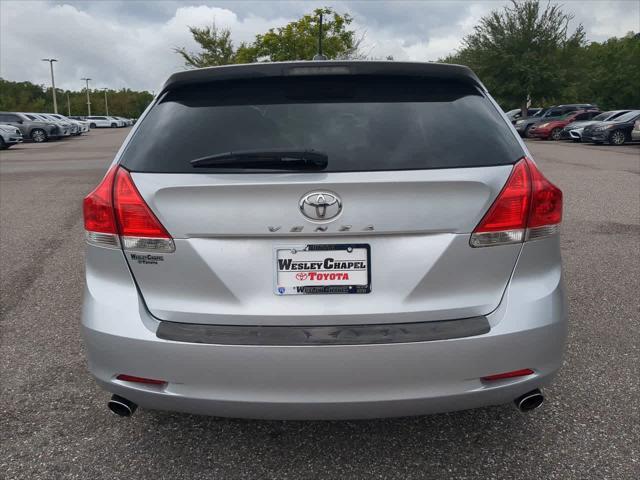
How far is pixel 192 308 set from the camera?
220 cm

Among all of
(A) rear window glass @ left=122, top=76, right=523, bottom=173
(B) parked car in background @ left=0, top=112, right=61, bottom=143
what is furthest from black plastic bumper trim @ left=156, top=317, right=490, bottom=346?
(B) parked car in background @ left=0, top=112, right=61, bottom=143

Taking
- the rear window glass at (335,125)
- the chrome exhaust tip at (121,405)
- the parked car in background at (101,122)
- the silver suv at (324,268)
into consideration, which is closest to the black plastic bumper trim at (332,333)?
the silver suv at (324,268)

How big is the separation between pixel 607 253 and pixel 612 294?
155 centimetres

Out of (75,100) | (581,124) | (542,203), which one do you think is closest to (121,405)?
(542,203)

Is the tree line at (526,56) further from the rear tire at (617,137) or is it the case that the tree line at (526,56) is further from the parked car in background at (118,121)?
the parked car in background at (118,121)

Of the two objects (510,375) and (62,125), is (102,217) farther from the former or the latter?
(62,125)

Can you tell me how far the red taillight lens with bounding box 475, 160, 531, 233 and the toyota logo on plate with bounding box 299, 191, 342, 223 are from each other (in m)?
0.52

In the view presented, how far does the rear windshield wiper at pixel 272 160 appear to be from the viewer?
2.17 meters

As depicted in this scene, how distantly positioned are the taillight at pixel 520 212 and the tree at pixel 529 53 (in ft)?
143

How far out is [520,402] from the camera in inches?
93.4

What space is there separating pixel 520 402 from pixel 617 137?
2668cm

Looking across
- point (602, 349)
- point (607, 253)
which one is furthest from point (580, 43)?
point (602, 349)

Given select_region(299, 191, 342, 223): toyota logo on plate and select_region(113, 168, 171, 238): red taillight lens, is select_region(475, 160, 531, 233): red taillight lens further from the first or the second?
select_region(113, 168, 171, 238): red taillight lens

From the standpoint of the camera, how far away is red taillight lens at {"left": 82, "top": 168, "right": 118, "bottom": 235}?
2305 mm
